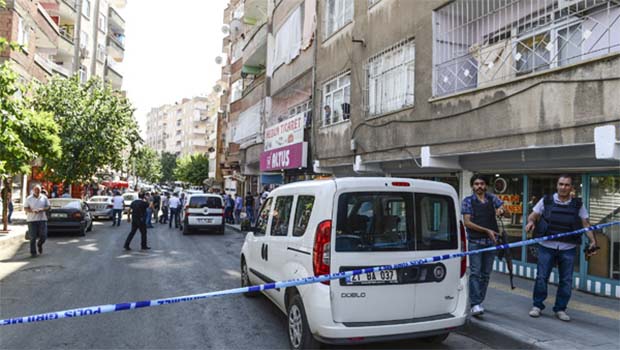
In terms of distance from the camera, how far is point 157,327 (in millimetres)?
5629

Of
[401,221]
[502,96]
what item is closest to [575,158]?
[502,96]

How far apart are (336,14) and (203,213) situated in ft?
30.2

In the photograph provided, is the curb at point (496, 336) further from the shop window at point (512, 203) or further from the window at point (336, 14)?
the window at point (336, 14)

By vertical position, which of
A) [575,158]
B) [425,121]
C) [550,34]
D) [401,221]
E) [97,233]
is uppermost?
[550,34]

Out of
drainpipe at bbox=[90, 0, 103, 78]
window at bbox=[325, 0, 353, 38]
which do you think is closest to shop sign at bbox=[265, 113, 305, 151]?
window at bbox=[325, 0, 353, 38]

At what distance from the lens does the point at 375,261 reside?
4410mm

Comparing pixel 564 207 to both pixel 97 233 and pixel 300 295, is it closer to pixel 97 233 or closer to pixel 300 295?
pixel 300 295

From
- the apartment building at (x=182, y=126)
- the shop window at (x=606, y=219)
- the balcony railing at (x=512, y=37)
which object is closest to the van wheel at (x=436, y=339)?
the shop window at (x=606, y=219)

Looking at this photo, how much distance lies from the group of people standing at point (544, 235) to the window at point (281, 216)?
7.98 feet

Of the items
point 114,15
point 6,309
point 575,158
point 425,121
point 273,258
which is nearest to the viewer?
point 273,258

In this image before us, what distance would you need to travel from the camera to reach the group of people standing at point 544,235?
18.5 ft

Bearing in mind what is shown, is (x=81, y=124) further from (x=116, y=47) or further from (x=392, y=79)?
(x=116, y=47)

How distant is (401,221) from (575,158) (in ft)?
14.3

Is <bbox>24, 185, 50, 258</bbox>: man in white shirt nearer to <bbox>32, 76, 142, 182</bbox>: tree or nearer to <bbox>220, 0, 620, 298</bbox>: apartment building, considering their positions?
<bbox>220, 0, 620, 298</bbox>: apartment building
